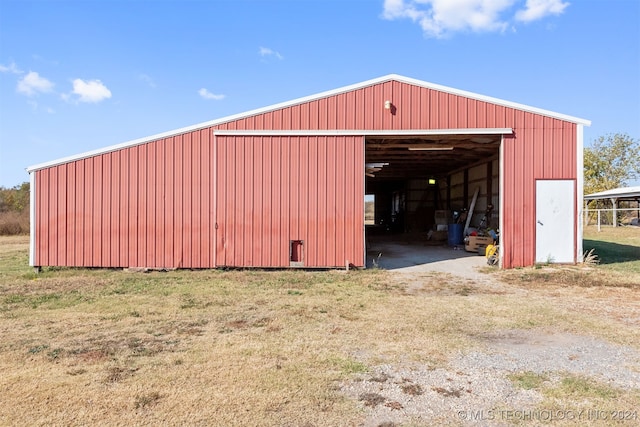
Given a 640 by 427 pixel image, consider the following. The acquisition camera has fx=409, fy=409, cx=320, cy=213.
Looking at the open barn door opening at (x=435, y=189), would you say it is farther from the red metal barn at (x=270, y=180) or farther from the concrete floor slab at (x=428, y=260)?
the red metal barn at (x=270, y=180)

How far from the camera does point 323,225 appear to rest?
9398mm

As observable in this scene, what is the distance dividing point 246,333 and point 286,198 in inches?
199

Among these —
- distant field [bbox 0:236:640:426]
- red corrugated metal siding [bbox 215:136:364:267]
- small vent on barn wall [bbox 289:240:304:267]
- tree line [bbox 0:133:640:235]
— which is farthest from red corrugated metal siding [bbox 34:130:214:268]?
tree line [bbox 0:133:640:235]

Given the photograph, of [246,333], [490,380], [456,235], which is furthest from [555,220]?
[246,333]

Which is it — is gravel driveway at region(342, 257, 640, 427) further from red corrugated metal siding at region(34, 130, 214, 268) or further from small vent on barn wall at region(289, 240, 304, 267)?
red corrugated metal siding at region(34, 130, 214, 268)

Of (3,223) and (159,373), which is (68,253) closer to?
(159,373)

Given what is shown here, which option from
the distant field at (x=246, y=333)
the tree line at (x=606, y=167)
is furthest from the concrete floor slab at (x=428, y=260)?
the tree line at (x=606, y=167)

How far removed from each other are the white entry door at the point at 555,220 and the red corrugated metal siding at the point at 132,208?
7.66m

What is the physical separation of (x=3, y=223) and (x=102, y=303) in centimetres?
2228

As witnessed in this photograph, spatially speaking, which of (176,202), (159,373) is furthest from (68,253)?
(159,373)

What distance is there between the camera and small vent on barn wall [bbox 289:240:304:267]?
30.8 feet

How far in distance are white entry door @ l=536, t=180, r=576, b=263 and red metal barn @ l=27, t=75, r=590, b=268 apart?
0.11 feet

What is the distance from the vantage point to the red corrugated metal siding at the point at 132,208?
9.44 meters

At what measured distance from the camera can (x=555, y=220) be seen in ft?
31.3
